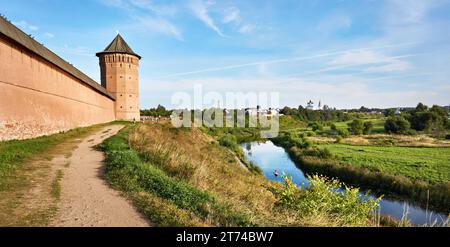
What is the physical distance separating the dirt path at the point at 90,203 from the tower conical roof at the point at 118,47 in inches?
1029

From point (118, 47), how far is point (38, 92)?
63.6 feet

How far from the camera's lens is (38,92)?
1213 centimetres

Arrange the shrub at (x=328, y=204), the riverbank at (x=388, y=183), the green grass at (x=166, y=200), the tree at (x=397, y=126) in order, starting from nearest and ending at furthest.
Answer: the green grass at (x=166, y=200), the shrub at (x=328, y=204), the riverbank at (x=388, y=183), the tree at (x=397, y=126)

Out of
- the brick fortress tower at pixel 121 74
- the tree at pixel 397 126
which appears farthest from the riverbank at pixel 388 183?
the tree at pixel 397 126

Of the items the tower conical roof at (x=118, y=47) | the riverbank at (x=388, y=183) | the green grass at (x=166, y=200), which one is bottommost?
the riverbank at (x=388, y=183)

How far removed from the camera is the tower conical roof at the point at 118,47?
1148 inches

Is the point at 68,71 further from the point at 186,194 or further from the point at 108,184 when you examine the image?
the point at 186,194

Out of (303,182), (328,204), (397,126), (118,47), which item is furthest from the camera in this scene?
(397,126)

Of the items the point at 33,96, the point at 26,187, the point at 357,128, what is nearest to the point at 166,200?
the point at 26,187

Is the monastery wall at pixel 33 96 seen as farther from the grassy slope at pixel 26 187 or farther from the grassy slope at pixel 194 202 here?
the grassy slope at pixel 194 202

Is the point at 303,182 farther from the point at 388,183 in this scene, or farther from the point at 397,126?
the point at 397,126

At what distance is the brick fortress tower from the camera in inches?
1147
